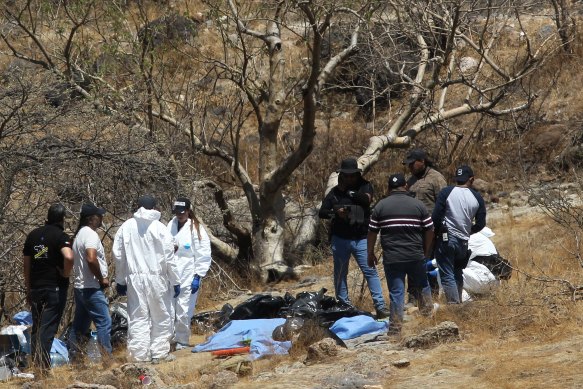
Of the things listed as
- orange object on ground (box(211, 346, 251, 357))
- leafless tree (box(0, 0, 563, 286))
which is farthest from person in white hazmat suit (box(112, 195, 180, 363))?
leafless tree (box(0, 0, 563, 286))

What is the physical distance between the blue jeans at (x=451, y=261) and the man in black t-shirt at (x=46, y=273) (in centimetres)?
356

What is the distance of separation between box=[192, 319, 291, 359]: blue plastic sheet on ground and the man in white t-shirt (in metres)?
0.98

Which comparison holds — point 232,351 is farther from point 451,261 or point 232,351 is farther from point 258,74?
point 258,74

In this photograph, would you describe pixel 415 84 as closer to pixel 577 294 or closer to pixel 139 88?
pixel 139 88

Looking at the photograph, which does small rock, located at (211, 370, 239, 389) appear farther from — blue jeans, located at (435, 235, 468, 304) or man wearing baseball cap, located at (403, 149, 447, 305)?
man wearing baseball cap, located at (403, 149, 447, 305)

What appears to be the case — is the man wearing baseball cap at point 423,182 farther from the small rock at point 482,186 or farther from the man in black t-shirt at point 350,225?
the small rock at point 482,186

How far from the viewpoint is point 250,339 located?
9.61 meters

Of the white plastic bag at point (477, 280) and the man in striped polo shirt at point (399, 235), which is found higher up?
the man in striped polo shirt at point (399, 235)

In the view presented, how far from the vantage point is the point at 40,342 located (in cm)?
917

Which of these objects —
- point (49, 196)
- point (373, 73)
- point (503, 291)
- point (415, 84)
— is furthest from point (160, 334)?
point (373, 73)

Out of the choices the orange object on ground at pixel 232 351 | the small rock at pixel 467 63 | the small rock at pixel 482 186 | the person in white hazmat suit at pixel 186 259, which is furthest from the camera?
the small rock at pixel 467 63

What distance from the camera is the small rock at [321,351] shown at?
8.57 meters

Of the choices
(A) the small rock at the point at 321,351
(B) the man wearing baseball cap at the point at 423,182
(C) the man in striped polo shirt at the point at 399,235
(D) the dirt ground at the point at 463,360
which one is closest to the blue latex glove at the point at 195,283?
(D) the dirt ground at the point at 463,360

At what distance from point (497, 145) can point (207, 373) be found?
12.4 metres
